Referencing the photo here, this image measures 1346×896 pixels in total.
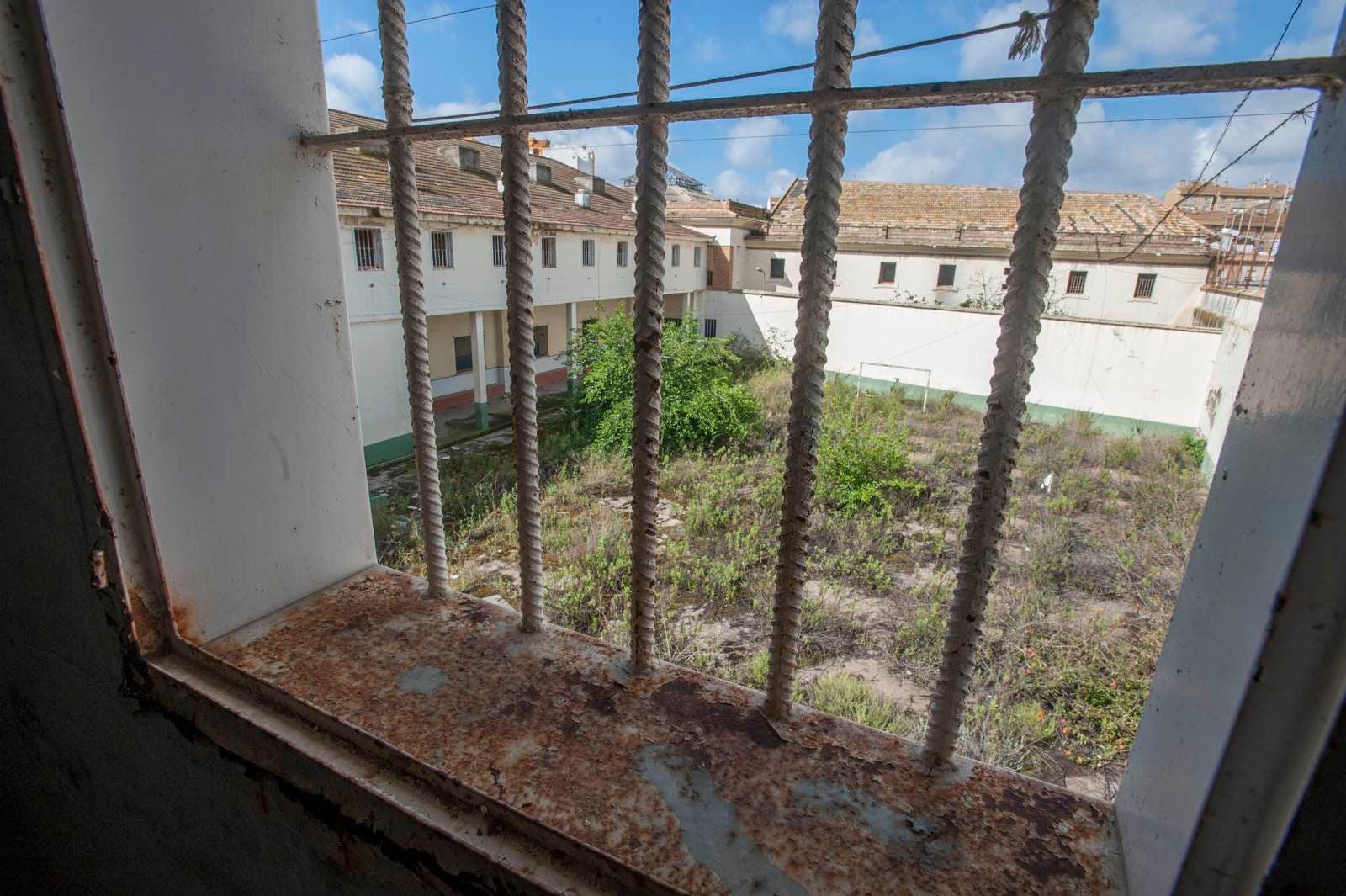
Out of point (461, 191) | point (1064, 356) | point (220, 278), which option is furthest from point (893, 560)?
point (461, 191)

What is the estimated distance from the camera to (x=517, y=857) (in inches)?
32.0

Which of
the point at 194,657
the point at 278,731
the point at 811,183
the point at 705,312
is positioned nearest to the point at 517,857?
the point at 278,731

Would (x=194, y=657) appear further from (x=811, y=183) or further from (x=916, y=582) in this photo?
(x=916, y=582)

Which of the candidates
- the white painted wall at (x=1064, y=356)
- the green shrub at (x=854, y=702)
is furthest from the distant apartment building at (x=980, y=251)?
the green shrub at (x=854, y=702)

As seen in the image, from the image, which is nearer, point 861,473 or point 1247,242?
point 861,473

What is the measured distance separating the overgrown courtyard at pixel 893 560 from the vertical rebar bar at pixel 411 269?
133 inches

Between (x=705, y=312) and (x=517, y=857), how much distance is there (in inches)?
638

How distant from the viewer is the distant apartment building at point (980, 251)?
46.3 ft

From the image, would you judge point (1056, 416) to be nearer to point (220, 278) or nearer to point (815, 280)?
point (815, 280)

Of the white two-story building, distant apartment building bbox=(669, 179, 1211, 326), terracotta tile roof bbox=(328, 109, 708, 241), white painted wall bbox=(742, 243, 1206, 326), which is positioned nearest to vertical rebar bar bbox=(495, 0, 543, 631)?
the white two-story building

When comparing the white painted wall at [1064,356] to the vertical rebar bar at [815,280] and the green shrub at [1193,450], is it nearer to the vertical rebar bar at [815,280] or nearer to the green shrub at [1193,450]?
the green shrub at [1193,450]

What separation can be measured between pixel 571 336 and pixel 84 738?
44.0 ft

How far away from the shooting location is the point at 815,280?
2.54ft

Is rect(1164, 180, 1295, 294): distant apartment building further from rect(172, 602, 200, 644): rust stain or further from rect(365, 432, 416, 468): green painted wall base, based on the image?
rect(365, 432, 416, 468): green painted wall base
